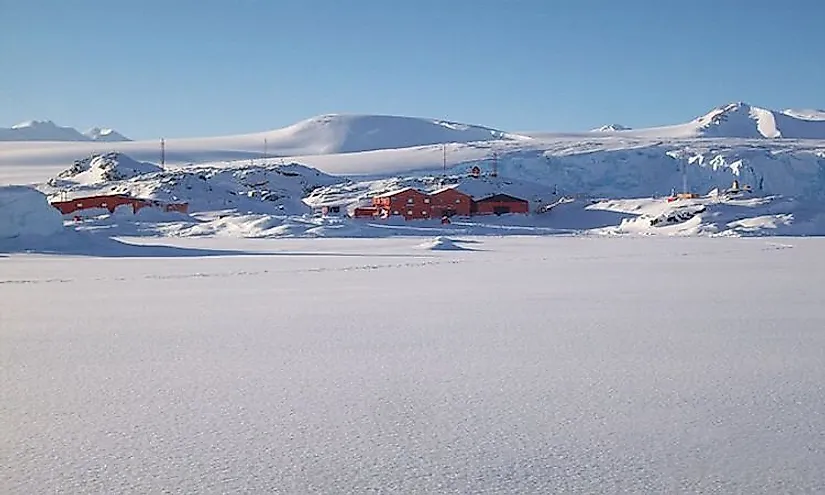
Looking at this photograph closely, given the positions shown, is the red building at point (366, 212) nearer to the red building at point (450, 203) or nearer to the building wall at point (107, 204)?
the red building at point (450, 203)

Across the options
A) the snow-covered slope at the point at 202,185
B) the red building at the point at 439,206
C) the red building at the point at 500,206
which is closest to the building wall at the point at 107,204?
the snow-covered slope at the point at 202,185

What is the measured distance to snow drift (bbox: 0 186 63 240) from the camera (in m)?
22.4

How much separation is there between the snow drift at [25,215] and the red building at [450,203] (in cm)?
2749

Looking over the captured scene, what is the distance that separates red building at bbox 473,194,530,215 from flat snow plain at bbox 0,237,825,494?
40.1 metres

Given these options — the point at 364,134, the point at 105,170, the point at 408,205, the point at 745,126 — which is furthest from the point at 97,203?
the point at 745,126

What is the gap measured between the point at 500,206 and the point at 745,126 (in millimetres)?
107635

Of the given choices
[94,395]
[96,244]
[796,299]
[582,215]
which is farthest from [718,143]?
[94,395]

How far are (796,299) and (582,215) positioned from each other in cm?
3882

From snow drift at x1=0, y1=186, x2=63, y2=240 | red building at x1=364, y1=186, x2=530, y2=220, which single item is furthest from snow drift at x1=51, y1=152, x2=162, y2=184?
snow drift at x1=0, y1=186, x2=63, y2=240

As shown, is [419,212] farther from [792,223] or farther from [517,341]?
[517,341]

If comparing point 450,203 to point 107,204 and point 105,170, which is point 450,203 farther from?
point 105,170

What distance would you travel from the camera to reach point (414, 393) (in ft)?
14.8

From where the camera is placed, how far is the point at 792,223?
121ft

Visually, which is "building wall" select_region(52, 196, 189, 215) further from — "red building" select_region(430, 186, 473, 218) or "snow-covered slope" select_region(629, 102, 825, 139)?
"snow-covered slope" select_region(629, 102, 825, 139)
